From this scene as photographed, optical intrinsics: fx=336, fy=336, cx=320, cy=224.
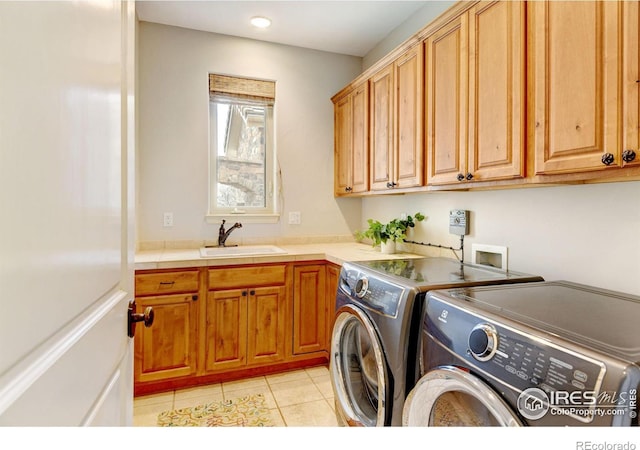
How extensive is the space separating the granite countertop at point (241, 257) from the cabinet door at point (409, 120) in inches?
23.0

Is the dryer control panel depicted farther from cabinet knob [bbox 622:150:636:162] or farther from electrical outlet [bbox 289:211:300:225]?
electrical outlet [bbox 289:211:300:225]

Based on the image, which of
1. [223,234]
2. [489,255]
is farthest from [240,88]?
[489,255]

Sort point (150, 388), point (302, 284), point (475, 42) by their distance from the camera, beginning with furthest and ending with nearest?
point (302, 284) < point (150, 388) < point (475, 42)

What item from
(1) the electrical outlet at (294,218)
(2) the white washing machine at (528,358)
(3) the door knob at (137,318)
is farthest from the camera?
(1) the electrical outlet at (294,218)

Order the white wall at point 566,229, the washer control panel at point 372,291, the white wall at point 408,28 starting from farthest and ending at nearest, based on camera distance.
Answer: the white wall at point 408,28
the washer control panel at point 372,291
the white wall at point 566,229

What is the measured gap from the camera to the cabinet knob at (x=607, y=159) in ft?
3.53

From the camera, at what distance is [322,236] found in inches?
126

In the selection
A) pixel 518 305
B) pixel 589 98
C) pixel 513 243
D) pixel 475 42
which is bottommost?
pixel 518 305

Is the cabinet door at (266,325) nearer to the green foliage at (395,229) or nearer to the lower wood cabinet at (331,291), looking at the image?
the lower wood cabinet at (331,291)

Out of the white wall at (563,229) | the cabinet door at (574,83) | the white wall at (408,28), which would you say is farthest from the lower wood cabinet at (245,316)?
the white wall at (408,28)

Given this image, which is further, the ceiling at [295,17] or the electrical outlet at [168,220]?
the electrical outlet at [168,220]

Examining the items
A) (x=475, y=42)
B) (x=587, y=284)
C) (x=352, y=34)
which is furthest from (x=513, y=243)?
(x=352, y=34)
